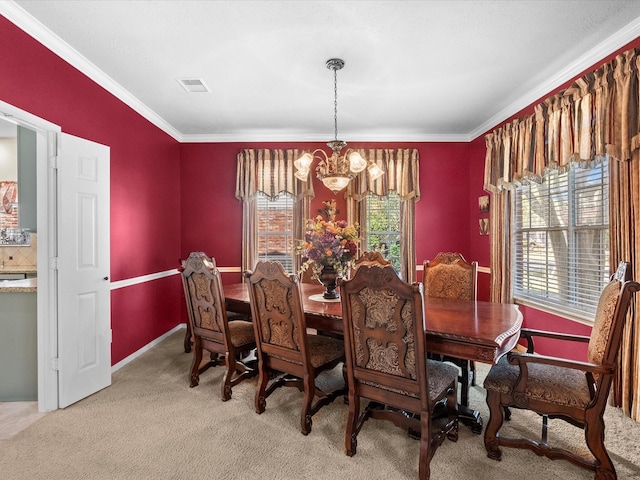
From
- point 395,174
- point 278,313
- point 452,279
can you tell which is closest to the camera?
point 278,313

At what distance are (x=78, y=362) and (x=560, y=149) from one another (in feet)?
14.4

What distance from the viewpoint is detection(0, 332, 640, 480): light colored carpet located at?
1924mm

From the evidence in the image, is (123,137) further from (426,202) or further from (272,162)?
(426,202)

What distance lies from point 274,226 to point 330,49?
8.99 feet

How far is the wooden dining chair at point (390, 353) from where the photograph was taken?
5.83ft

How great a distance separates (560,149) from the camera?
3.03 m

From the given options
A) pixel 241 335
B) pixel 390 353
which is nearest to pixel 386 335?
pixel 390 353

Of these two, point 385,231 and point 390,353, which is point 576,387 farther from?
point 385,231

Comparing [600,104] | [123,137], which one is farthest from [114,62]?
[600,104]

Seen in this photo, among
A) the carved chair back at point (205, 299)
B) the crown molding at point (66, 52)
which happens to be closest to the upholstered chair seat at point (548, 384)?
the carved chair back at point (205, 299)

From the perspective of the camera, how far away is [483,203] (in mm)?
4500

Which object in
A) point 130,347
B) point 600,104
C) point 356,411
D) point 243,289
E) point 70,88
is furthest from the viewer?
point 130,347

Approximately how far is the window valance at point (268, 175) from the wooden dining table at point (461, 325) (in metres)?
→ 2.07

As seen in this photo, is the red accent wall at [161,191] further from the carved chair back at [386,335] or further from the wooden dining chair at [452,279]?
the carved chair back at [386,335]
